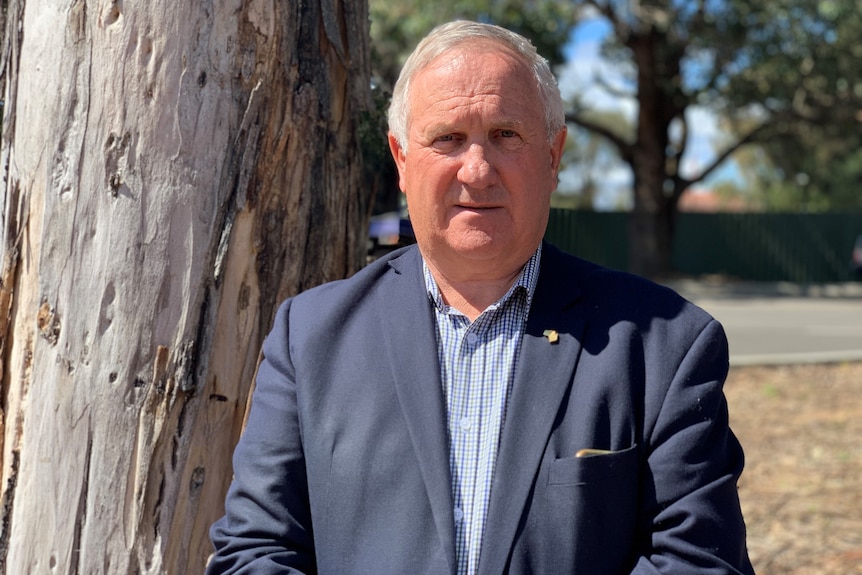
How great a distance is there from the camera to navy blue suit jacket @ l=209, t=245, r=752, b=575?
2006 millimetres

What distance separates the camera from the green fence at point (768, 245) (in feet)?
81.7

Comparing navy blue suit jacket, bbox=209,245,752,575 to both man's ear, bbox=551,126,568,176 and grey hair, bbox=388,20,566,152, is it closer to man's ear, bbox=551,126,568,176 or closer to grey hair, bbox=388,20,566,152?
man's ear, bbox=551,126,568,176

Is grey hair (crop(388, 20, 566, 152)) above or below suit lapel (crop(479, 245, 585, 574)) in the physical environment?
above

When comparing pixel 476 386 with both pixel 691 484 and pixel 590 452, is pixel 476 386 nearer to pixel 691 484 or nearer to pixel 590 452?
pixel 590 452

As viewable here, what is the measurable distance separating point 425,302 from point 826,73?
1904 centimetres

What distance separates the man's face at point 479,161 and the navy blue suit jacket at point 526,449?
0.50 ft

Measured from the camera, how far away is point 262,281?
268cm

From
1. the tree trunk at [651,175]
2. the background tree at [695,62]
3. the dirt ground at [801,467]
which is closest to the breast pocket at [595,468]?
the dirt ground at [801,467]

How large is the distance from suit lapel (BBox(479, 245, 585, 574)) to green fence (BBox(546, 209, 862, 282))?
71.8ft

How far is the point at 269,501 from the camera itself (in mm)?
2129

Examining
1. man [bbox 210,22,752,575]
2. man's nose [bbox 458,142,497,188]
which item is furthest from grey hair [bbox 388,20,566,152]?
man's nose [bbox 458,142,497,188]

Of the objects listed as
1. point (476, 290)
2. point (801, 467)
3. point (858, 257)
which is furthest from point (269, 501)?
point (858, 257)

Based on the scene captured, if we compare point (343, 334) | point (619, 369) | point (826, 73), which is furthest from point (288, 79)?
point (826, 73)

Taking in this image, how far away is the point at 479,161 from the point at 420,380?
1.65ft
